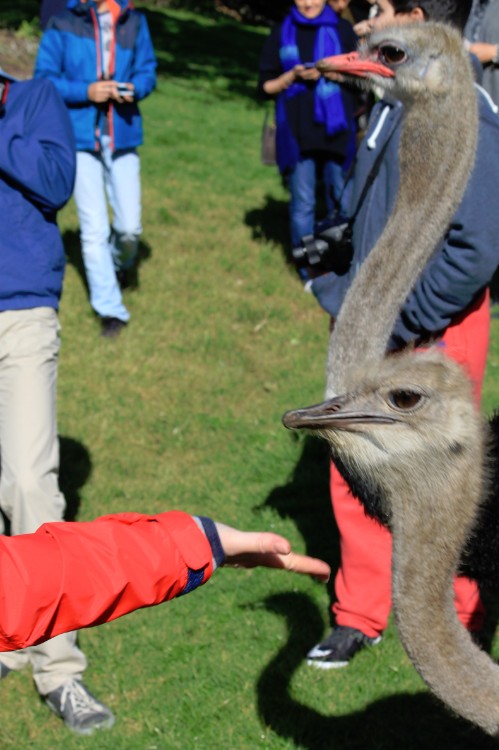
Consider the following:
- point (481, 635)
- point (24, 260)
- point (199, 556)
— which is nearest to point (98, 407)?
point (24, 260)

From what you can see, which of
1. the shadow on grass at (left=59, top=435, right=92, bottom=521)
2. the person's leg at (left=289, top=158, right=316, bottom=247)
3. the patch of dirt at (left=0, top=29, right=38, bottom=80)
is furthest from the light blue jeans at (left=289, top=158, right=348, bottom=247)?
the patch of dirt at (left=0, top=29, right=38, bottom=80)

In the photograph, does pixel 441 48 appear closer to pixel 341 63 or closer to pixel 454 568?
pixel 341 63

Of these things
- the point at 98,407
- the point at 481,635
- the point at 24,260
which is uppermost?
the point at 24,260

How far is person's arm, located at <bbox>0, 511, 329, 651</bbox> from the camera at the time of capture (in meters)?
2.47

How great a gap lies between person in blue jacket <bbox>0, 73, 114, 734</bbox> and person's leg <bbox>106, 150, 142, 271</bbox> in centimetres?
338

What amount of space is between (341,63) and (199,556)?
229 cm

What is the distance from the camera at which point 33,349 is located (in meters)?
4.41

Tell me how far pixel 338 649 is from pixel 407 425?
2.33 m

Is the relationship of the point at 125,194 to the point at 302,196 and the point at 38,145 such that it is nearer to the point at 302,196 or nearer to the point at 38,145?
the point at 302,196

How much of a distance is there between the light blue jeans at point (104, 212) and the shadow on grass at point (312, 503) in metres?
2.13

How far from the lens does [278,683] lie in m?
4.68

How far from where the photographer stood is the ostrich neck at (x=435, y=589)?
2.68 metres

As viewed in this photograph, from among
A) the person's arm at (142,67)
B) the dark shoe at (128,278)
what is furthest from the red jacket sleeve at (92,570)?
the dark shoe at (128,278)

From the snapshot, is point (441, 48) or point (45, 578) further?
point (441, 48)
